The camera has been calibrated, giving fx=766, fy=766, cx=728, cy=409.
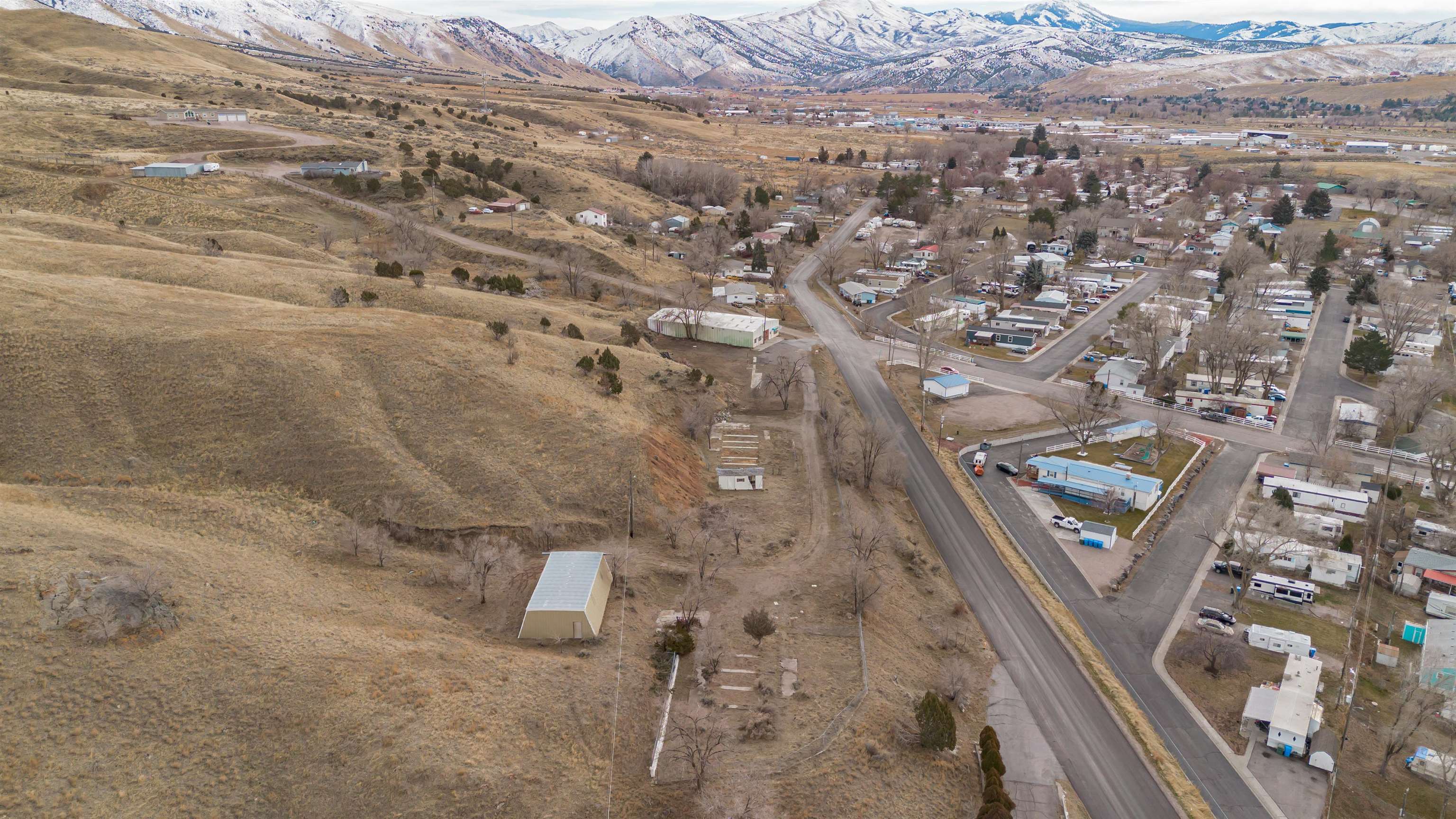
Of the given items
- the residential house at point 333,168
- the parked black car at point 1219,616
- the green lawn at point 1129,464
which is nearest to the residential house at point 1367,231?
Result: the green lawn at point 1129,464

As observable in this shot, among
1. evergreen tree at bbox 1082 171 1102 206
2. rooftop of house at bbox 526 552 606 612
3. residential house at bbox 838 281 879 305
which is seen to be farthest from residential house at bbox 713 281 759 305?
evergreen tree at bbox 1082 171 1102 206

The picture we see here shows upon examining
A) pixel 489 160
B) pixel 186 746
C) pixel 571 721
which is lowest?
pixel 571 721

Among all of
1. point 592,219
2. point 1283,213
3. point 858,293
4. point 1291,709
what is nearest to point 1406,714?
point 1291,709

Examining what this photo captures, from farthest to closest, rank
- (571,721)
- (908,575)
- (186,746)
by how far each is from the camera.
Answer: (908,575)
(571,721)
(186,746)

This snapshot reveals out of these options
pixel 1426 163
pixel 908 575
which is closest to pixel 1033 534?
pixel 908 575

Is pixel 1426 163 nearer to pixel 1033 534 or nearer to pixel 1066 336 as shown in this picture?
pixel 1066 336

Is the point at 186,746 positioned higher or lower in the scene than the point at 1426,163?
lower

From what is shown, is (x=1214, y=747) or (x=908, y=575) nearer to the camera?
(x=1214, y=747)
